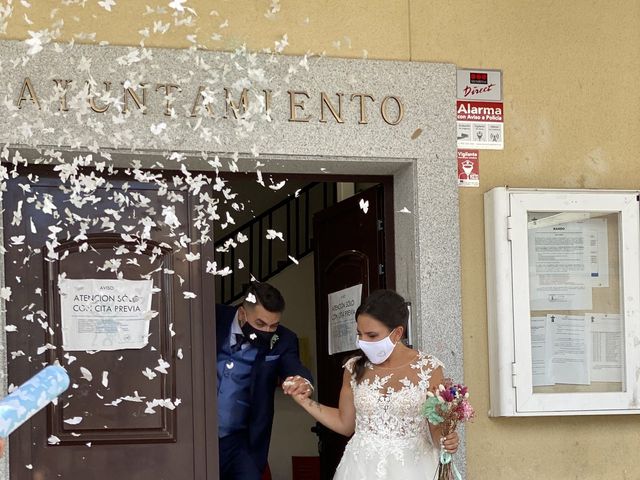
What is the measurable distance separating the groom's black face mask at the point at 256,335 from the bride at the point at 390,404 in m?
0.92

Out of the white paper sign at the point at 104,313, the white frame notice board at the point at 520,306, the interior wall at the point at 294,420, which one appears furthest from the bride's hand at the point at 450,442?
the interior wall at the point at 294,420

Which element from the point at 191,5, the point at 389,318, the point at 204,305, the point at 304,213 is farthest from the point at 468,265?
the point at 304,213

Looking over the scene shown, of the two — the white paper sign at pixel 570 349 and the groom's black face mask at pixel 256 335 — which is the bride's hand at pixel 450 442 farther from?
the groom's black face mask at pixel 256 335

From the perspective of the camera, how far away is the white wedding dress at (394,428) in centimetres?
584

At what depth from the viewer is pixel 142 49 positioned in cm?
626

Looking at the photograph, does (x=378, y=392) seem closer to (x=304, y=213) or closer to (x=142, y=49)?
(x=142, y=49)

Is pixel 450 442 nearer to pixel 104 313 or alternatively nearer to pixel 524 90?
pixel 104 313

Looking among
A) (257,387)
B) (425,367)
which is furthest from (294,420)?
(425,367)

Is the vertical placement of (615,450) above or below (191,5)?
below

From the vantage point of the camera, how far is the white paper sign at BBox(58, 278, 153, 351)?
20.9ft

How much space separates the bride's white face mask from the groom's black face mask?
1074mm

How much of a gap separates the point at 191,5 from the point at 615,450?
11.5 ft

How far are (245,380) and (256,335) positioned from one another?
0.33 m

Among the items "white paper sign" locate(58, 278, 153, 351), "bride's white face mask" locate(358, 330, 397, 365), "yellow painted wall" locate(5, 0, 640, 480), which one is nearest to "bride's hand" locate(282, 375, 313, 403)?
"bride's white face mask" locate(358, 330, 397, 365)
